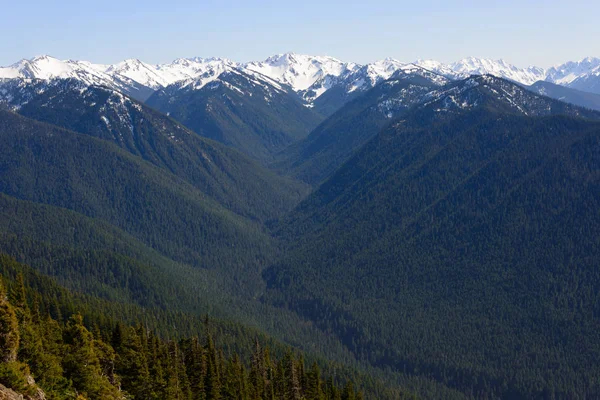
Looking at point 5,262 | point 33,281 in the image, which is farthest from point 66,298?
point 5,262

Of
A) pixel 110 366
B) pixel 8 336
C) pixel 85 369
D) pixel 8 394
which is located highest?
pixel 8 336

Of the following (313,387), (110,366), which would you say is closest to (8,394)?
(110,366)

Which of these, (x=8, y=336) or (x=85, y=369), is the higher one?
(x=8, y=336)

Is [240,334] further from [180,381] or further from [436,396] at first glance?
[180,381]

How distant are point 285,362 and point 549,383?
362 feet

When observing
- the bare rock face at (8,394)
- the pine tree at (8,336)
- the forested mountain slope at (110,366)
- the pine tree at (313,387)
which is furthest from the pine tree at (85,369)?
the pine tree at (313,387)

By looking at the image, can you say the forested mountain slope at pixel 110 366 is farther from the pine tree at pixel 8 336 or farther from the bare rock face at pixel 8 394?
the bare rock face at pixel 8 394

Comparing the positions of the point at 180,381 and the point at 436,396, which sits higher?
the point at 180,381

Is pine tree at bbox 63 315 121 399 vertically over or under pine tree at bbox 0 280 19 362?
under

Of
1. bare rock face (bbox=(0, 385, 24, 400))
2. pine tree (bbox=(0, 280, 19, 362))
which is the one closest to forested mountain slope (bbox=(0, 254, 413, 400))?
pine tree (bbox=(0, 280, 19, 362))

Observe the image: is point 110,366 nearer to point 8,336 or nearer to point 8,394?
point 8,336

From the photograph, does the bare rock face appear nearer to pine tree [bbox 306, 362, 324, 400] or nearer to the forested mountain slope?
the forested mountain slope

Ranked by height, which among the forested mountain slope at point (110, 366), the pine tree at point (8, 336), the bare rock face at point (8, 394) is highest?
the pine tree at point (8, 336)

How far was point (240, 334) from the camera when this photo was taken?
186m
